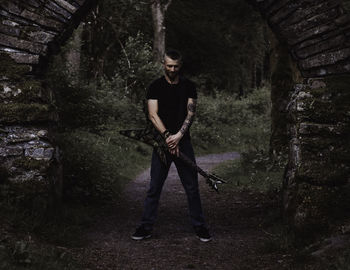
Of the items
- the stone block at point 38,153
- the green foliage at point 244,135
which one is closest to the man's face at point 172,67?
the stone block at point 38,153

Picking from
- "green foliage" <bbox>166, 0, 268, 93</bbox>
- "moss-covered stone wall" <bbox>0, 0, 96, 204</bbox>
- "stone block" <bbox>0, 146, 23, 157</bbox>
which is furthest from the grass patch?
"green foliage" <bbox>166, 0, 268, 93</bbox>

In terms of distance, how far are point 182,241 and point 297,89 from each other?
8.03 feet

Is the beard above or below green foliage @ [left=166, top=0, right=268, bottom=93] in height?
below

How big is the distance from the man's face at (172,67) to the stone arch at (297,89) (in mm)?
1358

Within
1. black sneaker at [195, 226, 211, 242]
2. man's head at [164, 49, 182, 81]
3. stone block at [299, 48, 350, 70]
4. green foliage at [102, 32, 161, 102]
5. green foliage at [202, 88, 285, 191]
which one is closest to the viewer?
man's head at [164, 49, 182, 81]

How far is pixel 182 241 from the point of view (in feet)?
19.0

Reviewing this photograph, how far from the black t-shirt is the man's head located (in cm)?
13

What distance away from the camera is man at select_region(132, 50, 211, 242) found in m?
5.57

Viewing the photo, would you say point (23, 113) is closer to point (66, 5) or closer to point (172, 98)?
point (66, 5)

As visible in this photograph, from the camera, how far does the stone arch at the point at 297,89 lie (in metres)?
5.45

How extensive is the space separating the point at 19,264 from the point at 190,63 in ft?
88.3

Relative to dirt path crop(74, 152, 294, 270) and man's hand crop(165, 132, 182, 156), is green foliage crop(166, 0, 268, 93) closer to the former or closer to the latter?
dirt path crop(74, 152, 294, 270)

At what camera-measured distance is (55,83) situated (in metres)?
8.87

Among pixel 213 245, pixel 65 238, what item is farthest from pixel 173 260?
pixel 65 238
